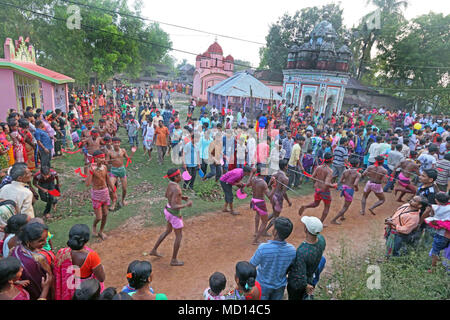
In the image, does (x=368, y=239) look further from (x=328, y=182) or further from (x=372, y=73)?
(x=372, y=73)

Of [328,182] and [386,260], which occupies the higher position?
[328,182]

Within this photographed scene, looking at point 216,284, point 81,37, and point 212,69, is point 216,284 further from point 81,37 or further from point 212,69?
point 212,69

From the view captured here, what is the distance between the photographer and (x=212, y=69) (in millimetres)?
31047

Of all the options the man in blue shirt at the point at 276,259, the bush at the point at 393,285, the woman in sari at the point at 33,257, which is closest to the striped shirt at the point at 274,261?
the man in blue shirt at the point at 276,259

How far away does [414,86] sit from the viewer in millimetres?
27453

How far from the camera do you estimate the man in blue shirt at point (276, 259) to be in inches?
128

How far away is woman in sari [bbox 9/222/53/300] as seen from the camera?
8.85 feet

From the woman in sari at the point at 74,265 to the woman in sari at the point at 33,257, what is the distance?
90mm

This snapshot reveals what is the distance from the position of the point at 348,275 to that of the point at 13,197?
470 cm

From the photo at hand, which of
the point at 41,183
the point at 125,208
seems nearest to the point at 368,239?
the point at 125,208

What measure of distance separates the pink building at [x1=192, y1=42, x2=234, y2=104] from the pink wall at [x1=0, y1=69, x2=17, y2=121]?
64.7ft

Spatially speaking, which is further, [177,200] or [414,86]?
[414,86]

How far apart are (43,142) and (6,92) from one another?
6567mm
